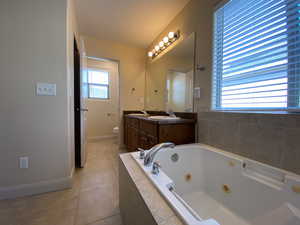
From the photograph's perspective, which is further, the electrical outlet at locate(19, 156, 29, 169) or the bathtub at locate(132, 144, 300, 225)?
the electrical outlet at locate(19, 156, 29, 169)

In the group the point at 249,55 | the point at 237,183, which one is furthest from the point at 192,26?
the point at 237,183

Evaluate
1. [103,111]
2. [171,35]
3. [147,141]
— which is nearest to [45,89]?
[147,141]

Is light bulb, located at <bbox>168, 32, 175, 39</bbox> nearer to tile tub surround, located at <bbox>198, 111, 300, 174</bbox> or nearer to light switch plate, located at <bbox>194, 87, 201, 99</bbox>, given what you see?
light switch plate, located at <bbox>194, 87, 201, 99</bbox>

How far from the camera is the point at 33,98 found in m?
1.38

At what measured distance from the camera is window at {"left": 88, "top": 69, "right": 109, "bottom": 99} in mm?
3830

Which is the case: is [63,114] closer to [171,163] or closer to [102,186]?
[102,186]

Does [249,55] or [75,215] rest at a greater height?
[249,55]

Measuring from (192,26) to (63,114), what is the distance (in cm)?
197

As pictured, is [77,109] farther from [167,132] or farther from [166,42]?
[166,42]

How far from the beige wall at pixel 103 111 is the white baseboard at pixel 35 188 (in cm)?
237

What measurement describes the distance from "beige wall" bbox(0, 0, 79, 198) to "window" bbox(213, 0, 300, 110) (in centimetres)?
173

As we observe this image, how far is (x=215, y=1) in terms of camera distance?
56.3 inches

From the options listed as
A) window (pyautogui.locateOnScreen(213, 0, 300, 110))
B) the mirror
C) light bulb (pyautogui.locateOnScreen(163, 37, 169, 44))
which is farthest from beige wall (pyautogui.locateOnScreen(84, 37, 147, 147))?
window (pyautogui.locateOnScreen(213, 0, 300, 110))

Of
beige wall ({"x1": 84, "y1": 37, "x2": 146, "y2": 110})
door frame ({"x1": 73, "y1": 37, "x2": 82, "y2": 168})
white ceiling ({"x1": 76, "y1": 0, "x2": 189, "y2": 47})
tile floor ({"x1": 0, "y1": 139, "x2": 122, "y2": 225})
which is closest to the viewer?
tile floor ({"x1": 0, "y1": 139, "x2": 122, "y2": 225})
